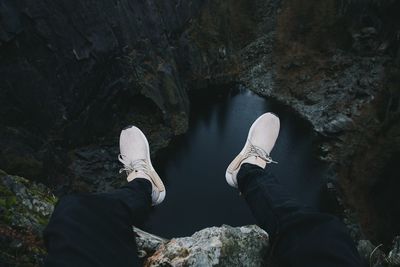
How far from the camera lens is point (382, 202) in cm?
2034

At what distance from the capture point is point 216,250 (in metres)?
3.94

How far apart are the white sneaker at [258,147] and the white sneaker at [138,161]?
109cm

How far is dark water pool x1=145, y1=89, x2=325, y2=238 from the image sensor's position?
64.5 feet

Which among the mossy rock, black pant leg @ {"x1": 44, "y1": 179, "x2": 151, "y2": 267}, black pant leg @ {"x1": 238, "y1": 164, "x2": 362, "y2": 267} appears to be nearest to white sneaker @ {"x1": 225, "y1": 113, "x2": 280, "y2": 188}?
black pant leg @ {"x1": 238, "y1": 164, "x2": 362, "y2": 267}

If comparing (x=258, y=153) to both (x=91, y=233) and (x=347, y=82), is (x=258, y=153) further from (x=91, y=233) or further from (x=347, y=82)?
(x=347, y=82)

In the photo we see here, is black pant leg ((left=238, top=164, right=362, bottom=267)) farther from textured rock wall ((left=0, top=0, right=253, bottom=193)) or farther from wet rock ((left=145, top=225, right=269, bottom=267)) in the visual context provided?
textured rock wall ((left=0, top=0, right=253, bottom=193))

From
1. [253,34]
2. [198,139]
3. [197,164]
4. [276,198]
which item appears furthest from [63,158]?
[253,34]

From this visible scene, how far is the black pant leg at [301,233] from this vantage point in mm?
2678

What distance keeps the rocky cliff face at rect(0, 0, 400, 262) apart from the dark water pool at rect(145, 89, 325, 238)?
157cm

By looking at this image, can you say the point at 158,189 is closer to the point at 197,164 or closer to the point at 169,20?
the point at 197,164

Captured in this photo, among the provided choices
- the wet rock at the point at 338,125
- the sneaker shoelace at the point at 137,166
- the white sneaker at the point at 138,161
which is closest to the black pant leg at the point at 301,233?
the white sneaker at the point at 138,161

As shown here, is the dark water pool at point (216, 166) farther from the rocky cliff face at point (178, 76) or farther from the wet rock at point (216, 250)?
the wet rock at point (216, 250)

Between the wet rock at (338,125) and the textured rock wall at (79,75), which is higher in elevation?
the textured rock wall at (79,75)

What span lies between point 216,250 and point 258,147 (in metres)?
2.39
